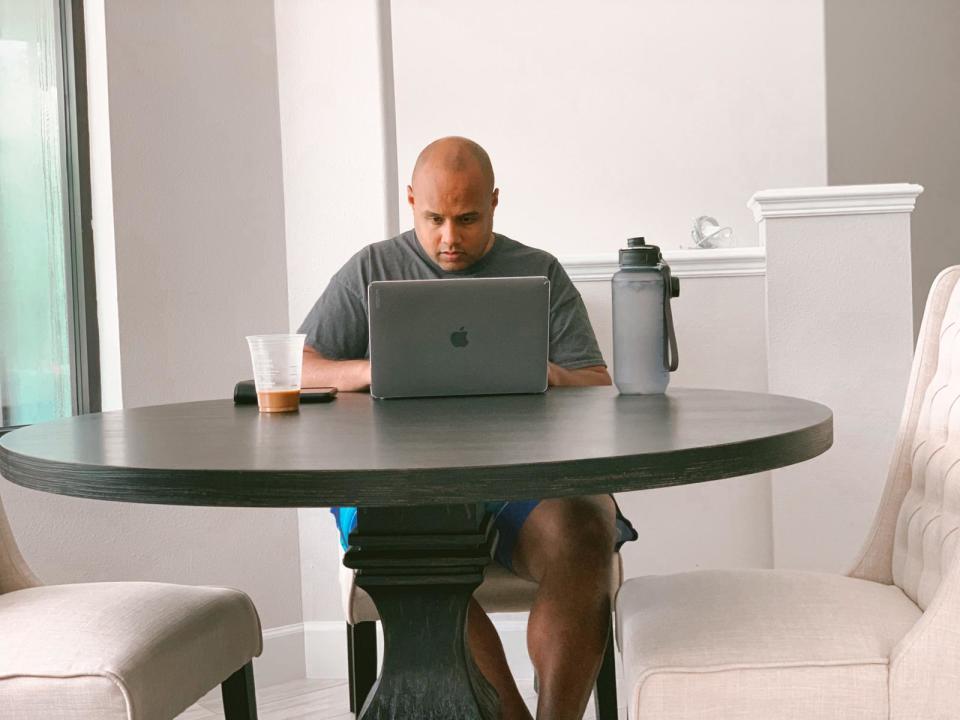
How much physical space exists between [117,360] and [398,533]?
1554 millimetres

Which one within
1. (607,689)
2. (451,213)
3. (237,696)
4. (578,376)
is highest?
(451,213)

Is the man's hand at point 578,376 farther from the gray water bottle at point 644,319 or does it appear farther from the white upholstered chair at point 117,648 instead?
the white upholstered chair at point 117,648

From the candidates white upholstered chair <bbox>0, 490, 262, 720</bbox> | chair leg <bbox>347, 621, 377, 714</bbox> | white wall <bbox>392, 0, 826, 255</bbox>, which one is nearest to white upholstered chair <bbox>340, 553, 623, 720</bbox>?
chair leg <bbox>347, 621, 377, 714</bbox>

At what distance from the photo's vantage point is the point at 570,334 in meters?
2.36

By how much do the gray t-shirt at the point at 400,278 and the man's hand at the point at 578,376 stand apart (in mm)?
30

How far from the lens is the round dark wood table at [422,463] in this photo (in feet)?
3.40

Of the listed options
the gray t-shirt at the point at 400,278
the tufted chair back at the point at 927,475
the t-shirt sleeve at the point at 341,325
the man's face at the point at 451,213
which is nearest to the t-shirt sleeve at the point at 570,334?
the gray t-shirt at the point at 400,278

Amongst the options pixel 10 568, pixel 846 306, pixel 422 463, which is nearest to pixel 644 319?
pixel 422 463

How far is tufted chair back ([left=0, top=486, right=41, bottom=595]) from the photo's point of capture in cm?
178

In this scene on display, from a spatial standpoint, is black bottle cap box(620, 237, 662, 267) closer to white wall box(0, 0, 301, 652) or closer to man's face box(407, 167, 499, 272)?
man's face box(407, 167, 499, 272)

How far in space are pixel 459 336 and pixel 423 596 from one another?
1.72ft

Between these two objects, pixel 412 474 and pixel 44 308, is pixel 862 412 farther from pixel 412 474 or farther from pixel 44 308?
pixel 44 308

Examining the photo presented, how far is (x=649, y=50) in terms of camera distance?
6.32m

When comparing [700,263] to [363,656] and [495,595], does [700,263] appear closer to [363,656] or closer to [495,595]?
[495,595]
